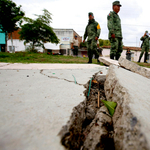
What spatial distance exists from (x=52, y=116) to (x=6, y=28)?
18489 mm

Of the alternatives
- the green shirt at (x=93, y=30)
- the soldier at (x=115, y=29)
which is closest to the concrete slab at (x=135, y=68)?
the soldier at (x=115, y=29)

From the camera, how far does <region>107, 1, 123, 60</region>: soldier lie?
3400mm

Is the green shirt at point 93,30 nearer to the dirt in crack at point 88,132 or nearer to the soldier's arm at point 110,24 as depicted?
the soldier's arm at point 110,24

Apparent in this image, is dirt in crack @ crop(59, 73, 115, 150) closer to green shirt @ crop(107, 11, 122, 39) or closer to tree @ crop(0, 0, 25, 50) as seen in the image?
green shirt @ crop(107, 11, 122, 39)

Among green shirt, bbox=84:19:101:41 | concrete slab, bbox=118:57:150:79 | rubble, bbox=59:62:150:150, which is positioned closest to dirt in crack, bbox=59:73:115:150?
rubble, bbox=59:62:150:150

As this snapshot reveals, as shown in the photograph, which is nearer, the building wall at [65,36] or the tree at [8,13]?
the tree at [8,13]

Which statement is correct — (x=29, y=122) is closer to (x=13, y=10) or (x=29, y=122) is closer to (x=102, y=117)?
(x=102, y=117)

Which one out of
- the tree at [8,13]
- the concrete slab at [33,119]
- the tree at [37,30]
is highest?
the tree at [8,13]

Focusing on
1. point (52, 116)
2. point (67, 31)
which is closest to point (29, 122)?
point (52, 116)

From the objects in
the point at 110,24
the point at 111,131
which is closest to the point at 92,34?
the point at 110,24

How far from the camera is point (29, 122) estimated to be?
1.53 ft

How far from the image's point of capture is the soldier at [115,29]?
3400 mm

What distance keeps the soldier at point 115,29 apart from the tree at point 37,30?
9.99 m

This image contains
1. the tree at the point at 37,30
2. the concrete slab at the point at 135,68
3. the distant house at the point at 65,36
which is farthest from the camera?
the distant house at the point at 65,36
